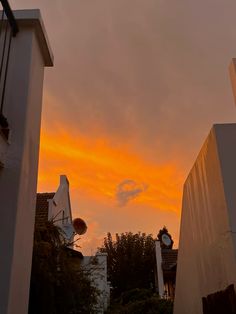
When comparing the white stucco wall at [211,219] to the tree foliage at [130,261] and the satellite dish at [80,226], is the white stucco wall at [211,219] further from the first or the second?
the tree foliage at [130,261]

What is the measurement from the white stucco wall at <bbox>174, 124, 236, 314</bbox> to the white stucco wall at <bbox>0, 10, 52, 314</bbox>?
5.04 ft

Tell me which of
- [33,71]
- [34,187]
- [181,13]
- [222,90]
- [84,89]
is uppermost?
[181,13]

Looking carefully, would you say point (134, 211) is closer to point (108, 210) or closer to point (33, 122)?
point (108, 210)

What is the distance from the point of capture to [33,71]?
3.44 meters

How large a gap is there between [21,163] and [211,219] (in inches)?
69.3

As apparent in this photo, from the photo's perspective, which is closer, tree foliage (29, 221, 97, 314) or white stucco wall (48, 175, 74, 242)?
tree foliage (29, 221, 97, 314)

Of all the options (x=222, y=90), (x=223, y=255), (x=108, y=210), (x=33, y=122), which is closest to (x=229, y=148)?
(x=223, y=255)

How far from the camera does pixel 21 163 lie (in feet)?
9.82

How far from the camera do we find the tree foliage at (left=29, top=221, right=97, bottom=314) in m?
6.21

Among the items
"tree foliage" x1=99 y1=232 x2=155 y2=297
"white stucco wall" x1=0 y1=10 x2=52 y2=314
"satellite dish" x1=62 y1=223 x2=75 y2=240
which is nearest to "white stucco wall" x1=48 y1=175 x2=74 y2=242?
"satellite dish" x1=62 y1=223 x2=75 y2=240

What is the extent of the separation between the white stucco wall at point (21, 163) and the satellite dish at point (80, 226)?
1044cm

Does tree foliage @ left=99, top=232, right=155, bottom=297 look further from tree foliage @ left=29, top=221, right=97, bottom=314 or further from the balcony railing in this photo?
the balcony railing

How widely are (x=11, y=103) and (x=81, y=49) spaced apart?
4065 mm

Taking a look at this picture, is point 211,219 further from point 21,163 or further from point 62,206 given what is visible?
point 62,206
